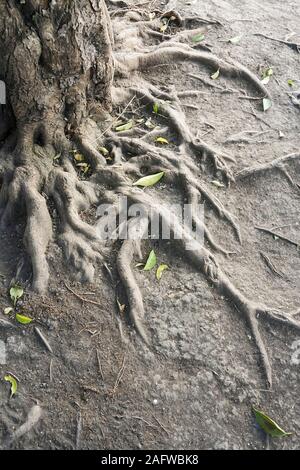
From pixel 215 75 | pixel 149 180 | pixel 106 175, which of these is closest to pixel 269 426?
pixel 149 180

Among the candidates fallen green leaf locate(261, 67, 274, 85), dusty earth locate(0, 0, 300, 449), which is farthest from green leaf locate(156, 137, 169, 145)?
fallen green leaf locate(261, 67, 274, 85)

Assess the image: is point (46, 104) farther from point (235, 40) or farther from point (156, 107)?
point (235, 40)

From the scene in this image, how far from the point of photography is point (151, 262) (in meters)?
3.84

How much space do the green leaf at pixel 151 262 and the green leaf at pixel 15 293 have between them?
2.78 feet

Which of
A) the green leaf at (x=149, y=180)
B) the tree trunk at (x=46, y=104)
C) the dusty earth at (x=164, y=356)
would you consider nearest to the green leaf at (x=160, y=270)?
the dusty earth at (x=164, y=356)

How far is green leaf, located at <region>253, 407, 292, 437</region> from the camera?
3211mm

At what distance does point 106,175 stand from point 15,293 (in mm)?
1131

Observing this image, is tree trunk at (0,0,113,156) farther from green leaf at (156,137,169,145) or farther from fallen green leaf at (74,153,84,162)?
green leaf at (156,137,169,145)

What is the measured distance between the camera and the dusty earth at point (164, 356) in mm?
3203

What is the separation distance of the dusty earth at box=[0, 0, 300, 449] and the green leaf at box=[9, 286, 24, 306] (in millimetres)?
42

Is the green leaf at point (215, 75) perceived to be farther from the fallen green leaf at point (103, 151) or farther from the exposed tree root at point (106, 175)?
the fallen green leaf at point (103, 151)

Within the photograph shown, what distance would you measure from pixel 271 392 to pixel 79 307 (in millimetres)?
1314
